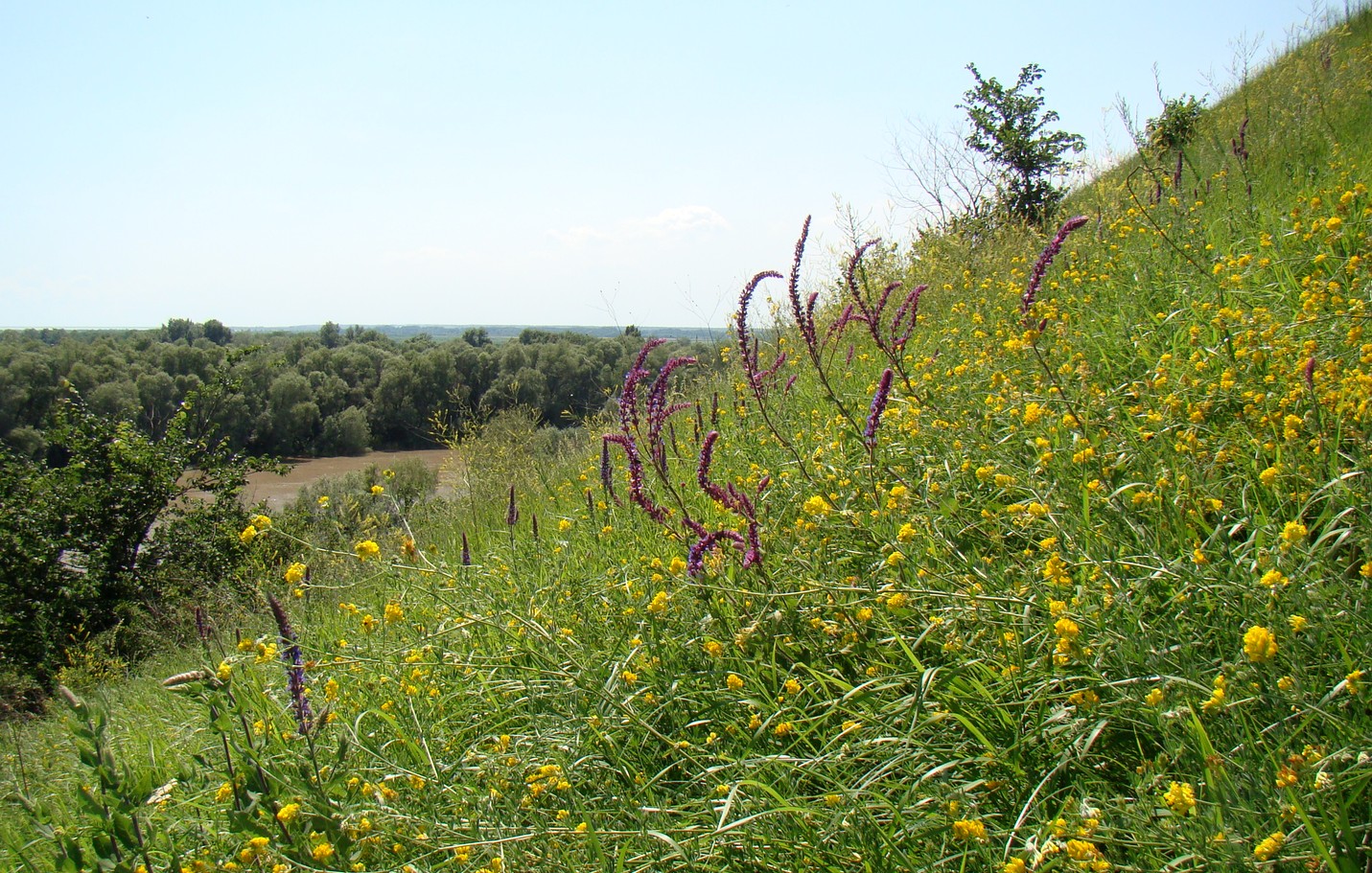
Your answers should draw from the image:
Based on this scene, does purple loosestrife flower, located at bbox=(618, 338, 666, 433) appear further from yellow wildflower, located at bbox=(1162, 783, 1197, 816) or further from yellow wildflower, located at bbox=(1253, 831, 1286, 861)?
yellow wildflower, located at bbox=(1253, 831, 1286, 861)

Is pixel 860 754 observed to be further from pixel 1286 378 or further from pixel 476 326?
pixel 476 326

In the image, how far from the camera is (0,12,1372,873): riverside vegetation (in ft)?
4.30

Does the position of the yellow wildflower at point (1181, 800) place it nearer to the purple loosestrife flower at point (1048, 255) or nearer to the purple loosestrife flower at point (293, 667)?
the purple loosestrife flower at point (1048, 255)

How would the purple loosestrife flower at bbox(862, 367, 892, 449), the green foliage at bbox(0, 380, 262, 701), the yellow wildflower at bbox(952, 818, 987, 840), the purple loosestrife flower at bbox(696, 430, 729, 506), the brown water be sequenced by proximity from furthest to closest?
the brown water < the green foliage at bbox(0, 380, 262, 701) < the purple loosestrife flower at bbox(696, 430, 729, 506) < the purple loosestrife flower at bbox(862, 367, 892, 449) < the yellow wildflower at bbox(952, 818, 987, 840)

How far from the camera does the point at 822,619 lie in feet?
6.68

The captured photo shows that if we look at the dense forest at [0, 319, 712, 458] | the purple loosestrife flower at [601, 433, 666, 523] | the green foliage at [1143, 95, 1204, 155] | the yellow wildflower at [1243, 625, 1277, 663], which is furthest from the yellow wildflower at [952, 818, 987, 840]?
the dense forest at [0, 319, 712, 458]

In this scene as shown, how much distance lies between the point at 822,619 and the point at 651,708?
0.53 m

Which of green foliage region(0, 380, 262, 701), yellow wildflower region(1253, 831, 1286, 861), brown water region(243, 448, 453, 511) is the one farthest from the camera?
brown water region(243, 448, 453, 511)

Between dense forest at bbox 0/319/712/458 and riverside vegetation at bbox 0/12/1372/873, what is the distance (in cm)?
1423

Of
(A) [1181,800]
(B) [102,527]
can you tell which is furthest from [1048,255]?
(B) [102,527]

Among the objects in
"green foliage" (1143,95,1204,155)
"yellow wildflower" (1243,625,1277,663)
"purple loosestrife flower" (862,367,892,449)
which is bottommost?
"yellow wildflower" (1243,625,1277,663)

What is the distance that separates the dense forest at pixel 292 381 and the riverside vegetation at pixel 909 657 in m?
14.2

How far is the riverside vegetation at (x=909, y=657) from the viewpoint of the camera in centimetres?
131

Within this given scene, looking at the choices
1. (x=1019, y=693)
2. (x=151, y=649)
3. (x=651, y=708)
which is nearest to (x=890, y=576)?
(x=1019, y=693)
